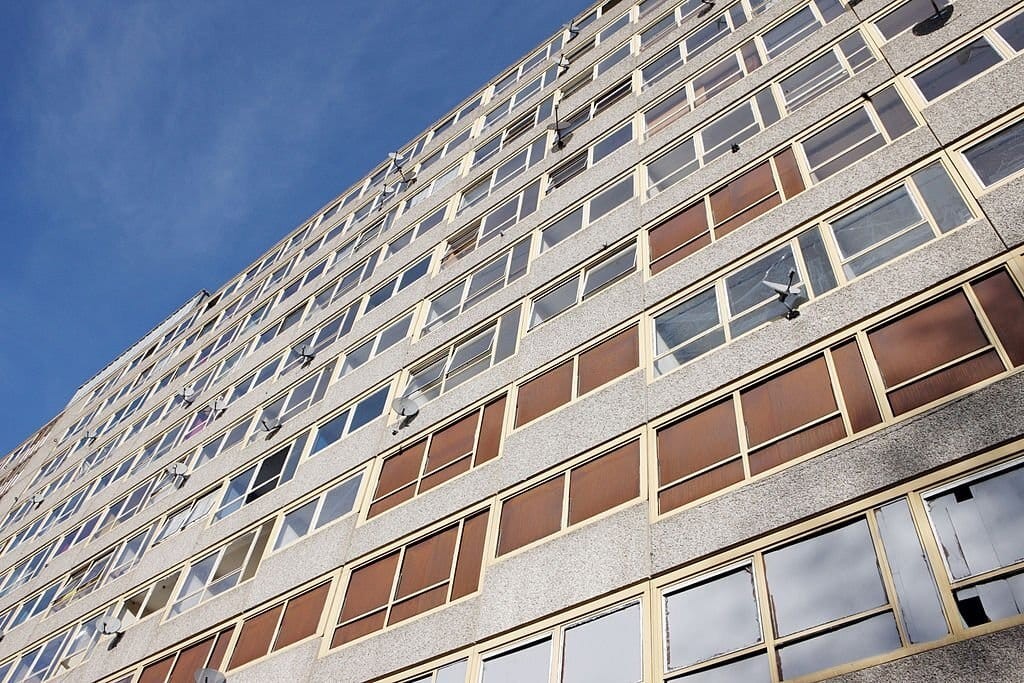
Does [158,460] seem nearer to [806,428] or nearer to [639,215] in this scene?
[639,215]

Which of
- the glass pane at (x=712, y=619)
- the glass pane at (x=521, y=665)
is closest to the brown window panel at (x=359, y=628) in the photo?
the glass pane at (x=521, y=665)

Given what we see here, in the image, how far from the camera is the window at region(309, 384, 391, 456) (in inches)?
688

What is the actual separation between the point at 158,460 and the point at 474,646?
17525mm

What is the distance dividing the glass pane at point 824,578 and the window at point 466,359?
299 inches

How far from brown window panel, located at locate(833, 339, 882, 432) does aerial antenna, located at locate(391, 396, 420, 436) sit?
26.1ft

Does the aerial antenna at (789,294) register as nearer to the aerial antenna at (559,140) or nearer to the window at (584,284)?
the window at (584,284)

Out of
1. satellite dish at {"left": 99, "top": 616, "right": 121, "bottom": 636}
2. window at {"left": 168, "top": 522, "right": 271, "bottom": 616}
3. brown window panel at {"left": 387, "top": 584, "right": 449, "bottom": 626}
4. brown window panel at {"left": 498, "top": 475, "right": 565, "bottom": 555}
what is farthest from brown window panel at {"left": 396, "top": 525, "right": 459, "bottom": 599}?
satellite dish at {"left": 99, "top": 616, "right": 121, "bottom": 636}

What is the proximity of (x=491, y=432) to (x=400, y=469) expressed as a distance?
83.1 inches

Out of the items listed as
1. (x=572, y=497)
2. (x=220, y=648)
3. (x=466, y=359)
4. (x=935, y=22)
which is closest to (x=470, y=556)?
(x=572, y=497)

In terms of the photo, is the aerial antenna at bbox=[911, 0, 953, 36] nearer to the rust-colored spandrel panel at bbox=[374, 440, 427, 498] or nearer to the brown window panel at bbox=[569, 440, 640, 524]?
the brown window panel at bbox=[569, 440, 640, 524]

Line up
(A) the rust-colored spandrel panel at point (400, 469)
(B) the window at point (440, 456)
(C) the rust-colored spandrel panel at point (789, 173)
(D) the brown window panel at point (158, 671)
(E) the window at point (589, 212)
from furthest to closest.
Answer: (E) the window at point (589, 212) → (D) the brown window panel at point (158, 671) → (A) the rust-colored spandrel panel at point (400, 469) → (B) the window at point (440, 456) → (C) the rust-colored spandrel panel at point (789, 173)

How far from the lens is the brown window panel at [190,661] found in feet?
50.5

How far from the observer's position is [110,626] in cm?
1812

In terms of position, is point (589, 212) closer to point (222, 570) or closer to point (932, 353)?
point (932, 353)
